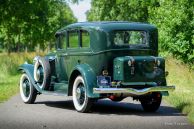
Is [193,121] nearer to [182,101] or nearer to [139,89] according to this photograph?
[139,89]

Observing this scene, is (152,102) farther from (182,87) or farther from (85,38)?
(182,87)

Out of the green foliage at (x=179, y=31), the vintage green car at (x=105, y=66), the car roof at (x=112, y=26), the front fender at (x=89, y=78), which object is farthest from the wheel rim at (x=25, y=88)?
the green foliage at (x=179, y=31)

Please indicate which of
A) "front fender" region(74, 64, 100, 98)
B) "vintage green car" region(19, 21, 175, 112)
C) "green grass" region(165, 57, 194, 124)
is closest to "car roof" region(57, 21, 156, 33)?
"vintage green car" region(19, 21, 175, 112)

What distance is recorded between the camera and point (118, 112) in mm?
12219

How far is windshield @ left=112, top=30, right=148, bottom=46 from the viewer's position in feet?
40.5

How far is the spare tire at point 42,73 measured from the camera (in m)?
13.3

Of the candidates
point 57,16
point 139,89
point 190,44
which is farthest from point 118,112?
point 57,16

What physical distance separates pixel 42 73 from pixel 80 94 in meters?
2.06

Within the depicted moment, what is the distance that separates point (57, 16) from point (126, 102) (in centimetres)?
5786

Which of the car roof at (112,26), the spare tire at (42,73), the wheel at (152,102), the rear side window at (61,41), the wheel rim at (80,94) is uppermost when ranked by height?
the car roof at (112,26)

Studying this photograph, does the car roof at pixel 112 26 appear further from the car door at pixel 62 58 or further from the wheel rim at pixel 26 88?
the wheel rim at pixel 26 88

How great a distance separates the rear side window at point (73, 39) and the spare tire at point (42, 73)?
0.77 metres

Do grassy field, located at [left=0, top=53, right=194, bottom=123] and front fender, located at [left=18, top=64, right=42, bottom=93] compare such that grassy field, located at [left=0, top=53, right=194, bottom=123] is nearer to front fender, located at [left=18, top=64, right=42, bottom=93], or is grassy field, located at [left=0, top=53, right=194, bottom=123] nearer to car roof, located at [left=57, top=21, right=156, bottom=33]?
front fender, located at [left=18, top=64, right=42, bottom=93]

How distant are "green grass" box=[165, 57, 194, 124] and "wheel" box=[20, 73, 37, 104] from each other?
3.54 meters
